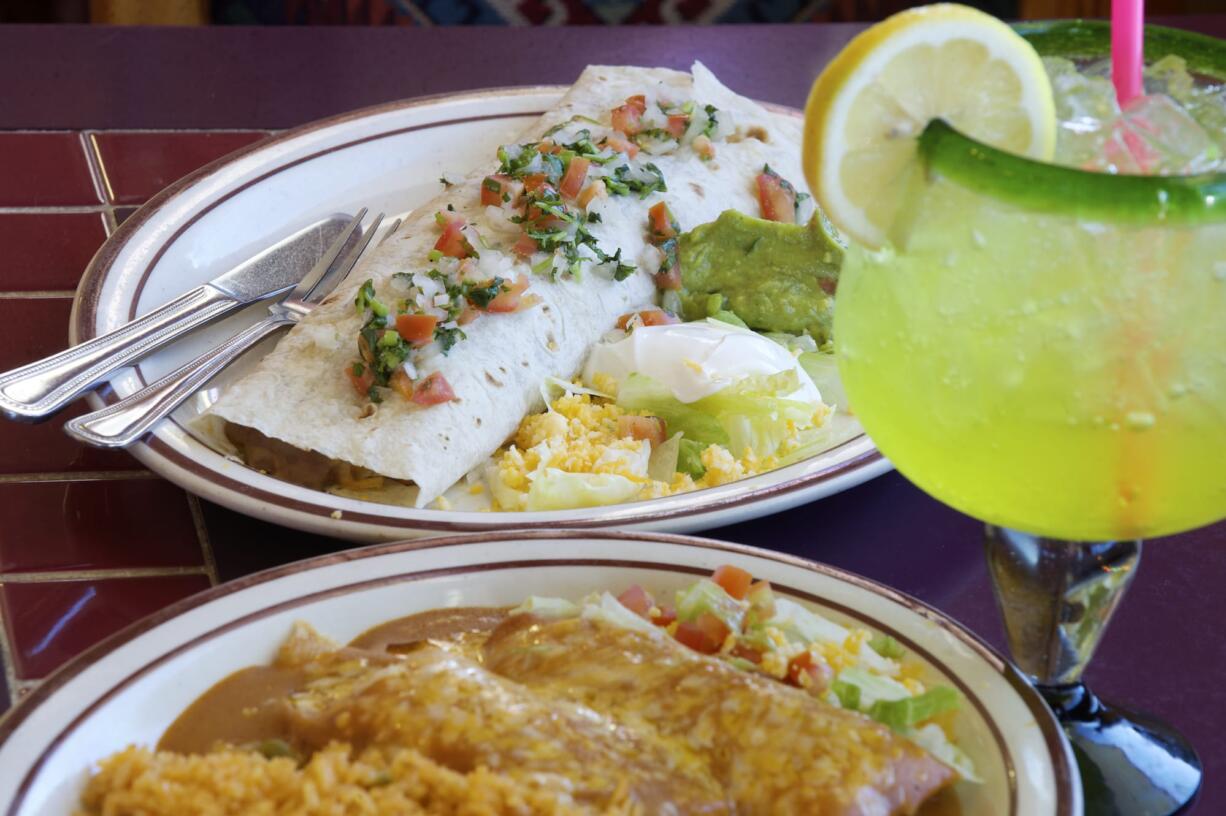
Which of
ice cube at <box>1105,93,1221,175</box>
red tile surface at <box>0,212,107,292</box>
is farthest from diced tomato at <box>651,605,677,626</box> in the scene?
red tile surface at <box>0,212,107,292</box>

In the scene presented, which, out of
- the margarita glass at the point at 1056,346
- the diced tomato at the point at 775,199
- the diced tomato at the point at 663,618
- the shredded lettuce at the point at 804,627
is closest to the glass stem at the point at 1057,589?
the margarita glass at the point at 1056,346

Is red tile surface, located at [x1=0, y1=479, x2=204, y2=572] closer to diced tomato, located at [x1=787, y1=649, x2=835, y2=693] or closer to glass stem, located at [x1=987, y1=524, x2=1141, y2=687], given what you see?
diced tomato, located at [x1=787, y1=649, x2=835, y2=693]

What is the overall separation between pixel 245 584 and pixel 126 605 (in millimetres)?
376

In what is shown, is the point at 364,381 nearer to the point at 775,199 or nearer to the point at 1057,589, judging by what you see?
the point at 775,199

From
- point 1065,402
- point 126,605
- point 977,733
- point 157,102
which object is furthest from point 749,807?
point 157,102

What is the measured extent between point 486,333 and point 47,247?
0.84 m

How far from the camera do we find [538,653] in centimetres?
121

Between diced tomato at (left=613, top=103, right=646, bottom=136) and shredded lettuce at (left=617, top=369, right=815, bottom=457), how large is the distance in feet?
2.39

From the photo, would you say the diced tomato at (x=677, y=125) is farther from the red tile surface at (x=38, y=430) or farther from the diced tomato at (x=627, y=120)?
the red tile surface at (x=38, y=430)

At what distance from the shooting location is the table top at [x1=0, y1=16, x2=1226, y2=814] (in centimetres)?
155

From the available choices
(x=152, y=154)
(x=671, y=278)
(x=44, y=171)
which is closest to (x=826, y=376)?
(x=671, y=278)

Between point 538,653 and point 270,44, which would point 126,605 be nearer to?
point 538,653

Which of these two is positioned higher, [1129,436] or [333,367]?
[1129,436]

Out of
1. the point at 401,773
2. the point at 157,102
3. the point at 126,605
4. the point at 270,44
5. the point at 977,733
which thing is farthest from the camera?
the point at 270,44
